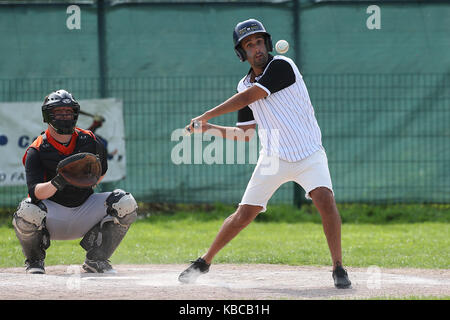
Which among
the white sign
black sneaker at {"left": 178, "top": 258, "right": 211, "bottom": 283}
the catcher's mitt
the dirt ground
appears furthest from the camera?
the white sign

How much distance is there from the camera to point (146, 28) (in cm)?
1151

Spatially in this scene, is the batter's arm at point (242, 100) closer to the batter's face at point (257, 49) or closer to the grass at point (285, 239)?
the batter's face at point (257, 49)

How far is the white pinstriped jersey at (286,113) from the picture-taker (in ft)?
19.7

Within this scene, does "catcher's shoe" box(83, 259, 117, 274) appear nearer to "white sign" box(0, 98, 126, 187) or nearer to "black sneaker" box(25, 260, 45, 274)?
"black sneaker" box(25, 260, 45, 274)

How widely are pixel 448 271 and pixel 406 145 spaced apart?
4288 millimetres

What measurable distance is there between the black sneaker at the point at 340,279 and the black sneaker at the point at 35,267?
2.58 meters

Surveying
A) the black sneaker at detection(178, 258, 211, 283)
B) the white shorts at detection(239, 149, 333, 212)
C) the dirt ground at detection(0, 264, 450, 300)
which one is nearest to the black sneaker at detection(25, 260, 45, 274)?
the dirt ground at detection(0, 264, 450, 300)

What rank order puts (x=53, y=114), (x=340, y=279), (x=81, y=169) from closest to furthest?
1. (x=340, y=279)
2. (x=81, y=169)
3. (x=53, y=114)

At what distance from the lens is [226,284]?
6180mm

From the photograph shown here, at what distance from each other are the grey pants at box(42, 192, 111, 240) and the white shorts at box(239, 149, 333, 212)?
61.2 inches

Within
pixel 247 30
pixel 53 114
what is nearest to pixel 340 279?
pixel 247 30

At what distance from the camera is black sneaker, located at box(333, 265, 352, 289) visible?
5.89m

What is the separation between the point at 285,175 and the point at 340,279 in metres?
0.89

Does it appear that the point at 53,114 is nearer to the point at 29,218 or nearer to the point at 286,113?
the point at 29,218
